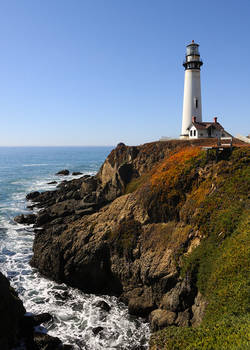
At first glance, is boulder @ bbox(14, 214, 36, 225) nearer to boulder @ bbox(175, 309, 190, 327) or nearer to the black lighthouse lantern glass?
boulder @ bbox(175, 309, 190, 327)

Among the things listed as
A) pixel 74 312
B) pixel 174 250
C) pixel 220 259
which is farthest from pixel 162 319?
pixel 74 312

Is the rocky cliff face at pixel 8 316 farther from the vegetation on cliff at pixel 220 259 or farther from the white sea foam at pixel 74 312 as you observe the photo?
the vegetation on cliff at pixel 220 259

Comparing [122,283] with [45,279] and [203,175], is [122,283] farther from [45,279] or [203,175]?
[203,175]

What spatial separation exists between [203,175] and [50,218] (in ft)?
77.8

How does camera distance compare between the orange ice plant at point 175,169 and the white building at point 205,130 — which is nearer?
the orange ice plant at point 175,169

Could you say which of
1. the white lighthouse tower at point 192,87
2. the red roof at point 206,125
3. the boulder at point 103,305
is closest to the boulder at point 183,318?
the boulder at point 103,305

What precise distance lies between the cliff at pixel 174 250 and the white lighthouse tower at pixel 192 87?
14227 millimetres

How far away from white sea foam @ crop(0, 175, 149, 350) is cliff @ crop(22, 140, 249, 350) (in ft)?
3.16

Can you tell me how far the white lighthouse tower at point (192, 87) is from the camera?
40.7m

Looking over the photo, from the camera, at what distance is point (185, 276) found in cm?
1916

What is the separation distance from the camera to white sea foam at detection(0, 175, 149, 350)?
58.2 feet

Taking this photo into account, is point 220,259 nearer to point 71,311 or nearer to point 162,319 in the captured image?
point 162,319

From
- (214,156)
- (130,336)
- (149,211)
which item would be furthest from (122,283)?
(214,156)

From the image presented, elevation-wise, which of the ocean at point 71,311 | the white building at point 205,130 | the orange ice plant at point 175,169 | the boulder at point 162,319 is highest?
the white building at point 205,130
